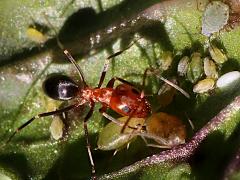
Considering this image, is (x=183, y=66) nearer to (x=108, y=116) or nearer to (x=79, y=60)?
(x=108, y=116)

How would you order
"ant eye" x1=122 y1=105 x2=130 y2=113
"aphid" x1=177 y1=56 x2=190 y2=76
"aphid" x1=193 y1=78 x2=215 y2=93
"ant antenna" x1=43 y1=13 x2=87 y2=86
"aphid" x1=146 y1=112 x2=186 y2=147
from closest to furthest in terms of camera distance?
"aphid" x1=146 y1=112 x2=186 y2=147 < "aphid" x1=193 y1=78 x2=215 y2=93 < "aphid" x1=177 y1=56 x2=190 y2=76 < "ant antenna" x1=43 y1=13 x2=87 y2=86 < "ant eye" x1=122 y1=105 x2=130 y2=113

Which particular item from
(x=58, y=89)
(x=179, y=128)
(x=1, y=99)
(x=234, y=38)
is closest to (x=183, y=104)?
(x=179, y=128)

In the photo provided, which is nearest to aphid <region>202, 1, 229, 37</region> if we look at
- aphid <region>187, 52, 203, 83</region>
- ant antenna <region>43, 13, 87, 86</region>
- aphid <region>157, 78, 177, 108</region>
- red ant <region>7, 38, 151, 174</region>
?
aphid <region>187, 52, 203, 83</region>

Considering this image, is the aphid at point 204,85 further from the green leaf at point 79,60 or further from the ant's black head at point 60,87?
the ant's black head at point 60,87

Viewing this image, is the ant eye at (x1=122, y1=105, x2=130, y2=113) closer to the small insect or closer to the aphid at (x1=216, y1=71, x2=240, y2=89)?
the small insect

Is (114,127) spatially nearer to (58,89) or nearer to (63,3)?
(58,89)

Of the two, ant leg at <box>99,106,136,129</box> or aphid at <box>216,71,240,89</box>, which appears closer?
aphid at <box>216,71,240,89</box>
